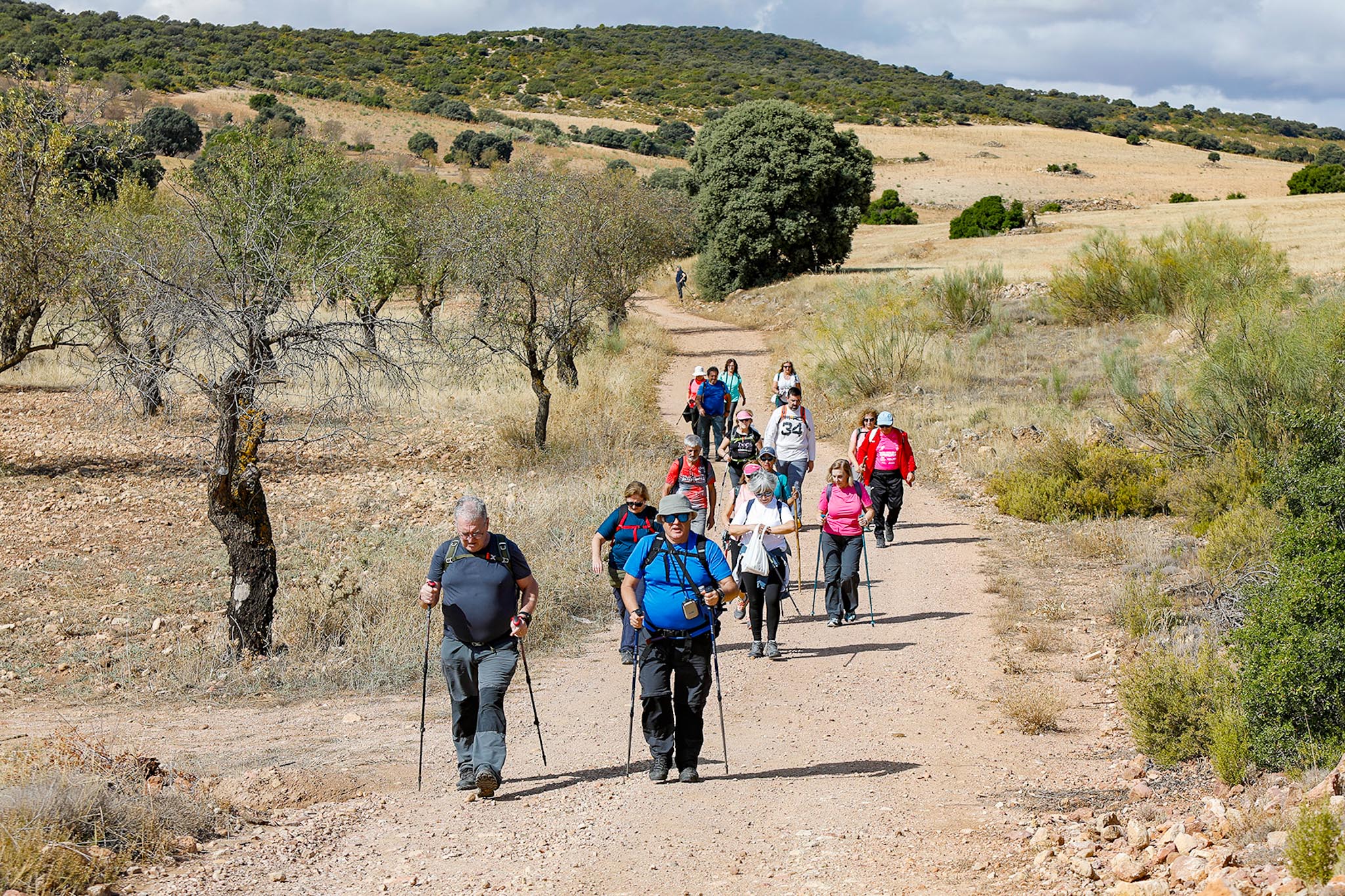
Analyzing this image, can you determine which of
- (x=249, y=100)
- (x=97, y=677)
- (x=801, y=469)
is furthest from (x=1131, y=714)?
(x=249, y=100)

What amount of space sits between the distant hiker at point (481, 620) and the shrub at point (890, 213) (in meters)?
64.0

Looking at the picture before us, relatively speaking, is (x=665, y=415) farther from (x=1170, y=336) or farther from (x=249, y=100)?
(x=249, y=100)

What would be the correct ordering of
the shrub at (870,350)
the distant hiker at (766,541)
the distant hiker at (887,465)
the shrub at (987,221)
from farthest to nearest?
the shrub at (987,221), the shrub at (870,350), the distant hiker at (887,465), the distant hiker at (766,541)

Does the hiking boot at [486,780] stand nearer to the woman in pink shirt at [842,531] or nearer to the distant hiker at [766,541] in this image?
the distant hiker at [766,541]

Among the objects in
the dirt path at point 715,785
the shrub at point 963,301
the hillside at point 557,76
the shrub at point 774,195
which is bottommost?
the dirt path at point 715,785

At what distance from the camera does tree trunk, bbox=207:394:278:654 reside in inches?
442

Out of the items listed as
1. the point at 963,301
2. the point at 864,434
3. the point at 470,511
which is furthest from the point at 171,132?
the point at 470,511

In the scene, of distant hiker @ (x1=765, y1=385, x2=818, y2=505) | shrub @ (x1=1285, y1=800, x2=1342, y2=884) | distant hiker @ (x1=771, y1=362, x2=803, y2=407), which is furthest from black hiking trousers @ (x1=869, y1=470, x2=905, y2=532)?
shrub @ (x1=1285, y1=800, x2=1342, y2=884)

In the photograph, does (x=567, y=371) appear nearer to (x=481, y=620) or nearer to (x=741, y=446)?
(x=741, y=446)

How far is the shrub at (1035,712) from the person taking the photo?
836cm

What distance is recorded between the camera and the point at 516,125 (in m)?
97.8

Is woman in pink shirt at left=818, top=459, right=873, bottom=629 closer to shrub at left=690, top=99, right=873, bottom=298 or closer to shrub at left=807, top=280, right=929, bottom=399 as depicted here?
shrub at left=807, top=280, right=929, bottom=399

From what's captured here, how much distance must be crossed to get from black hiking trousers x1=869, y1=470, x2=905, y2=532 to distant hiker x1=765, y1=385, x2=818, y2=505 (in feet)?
3.03

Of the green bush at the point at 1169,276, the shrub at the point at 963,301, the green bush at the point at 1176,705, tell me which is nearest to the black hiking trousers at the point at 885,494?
the green bush at the point at 1176,705
